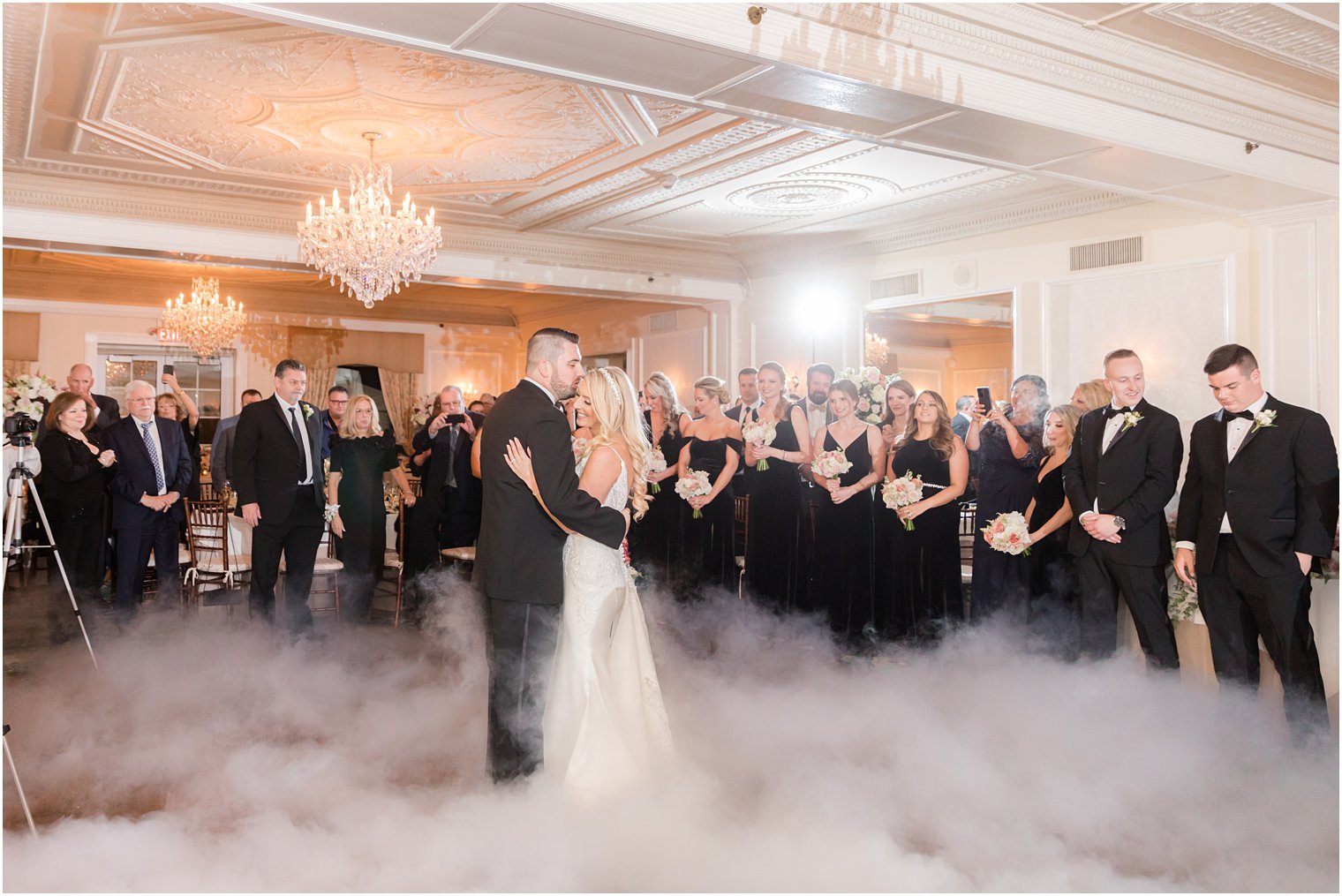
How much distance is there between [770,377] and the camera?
258 inches

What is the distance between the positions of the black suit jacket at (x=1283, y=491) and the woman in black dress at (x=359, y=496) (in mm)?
5069

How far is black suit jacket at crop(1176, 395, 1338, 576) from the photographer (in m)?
4.12

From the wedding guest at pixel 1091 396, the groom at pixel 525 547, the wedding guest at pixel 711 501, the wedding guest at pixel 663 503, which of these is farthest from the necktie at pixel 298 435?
the wedding guest at pixel 1091 396

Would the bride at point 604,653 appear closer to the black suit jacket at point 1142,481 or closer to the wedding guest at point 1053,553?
the black suit jacket at point 1142,481

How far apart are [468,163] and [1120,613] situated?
5.28 metres

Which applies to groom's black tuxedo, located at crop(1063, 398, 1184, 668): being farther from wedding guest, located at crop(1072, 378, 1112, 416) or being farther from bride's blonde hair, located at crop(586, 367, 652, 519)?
bride's blonde hair, located at crop(586, 367, 652, 519)

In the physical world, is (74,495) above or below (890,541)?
above

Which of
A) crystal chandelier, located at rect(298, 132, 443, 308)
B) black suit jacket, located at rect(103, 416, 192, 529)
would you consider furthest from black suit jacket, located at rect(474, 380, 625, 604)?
black suit jacket, located at rect(103, 416, 192, 529)

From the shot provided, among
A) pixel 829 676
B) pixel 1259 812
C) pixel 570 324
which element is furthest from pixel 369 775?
pixel 570 324

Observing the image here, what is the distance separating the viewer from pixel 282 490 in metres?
5.61

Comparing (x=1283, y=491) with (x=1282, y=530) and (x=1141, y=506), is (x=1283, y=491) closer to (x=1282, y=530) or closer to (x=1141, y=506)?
(x=1282, y=530)

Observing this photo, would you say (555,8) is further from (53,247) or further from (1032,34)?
(53,247)

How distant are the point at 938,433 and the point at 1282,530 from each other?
191cm

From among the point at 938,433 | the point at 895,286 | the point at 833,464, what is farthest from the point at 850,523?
the point at 895,286
